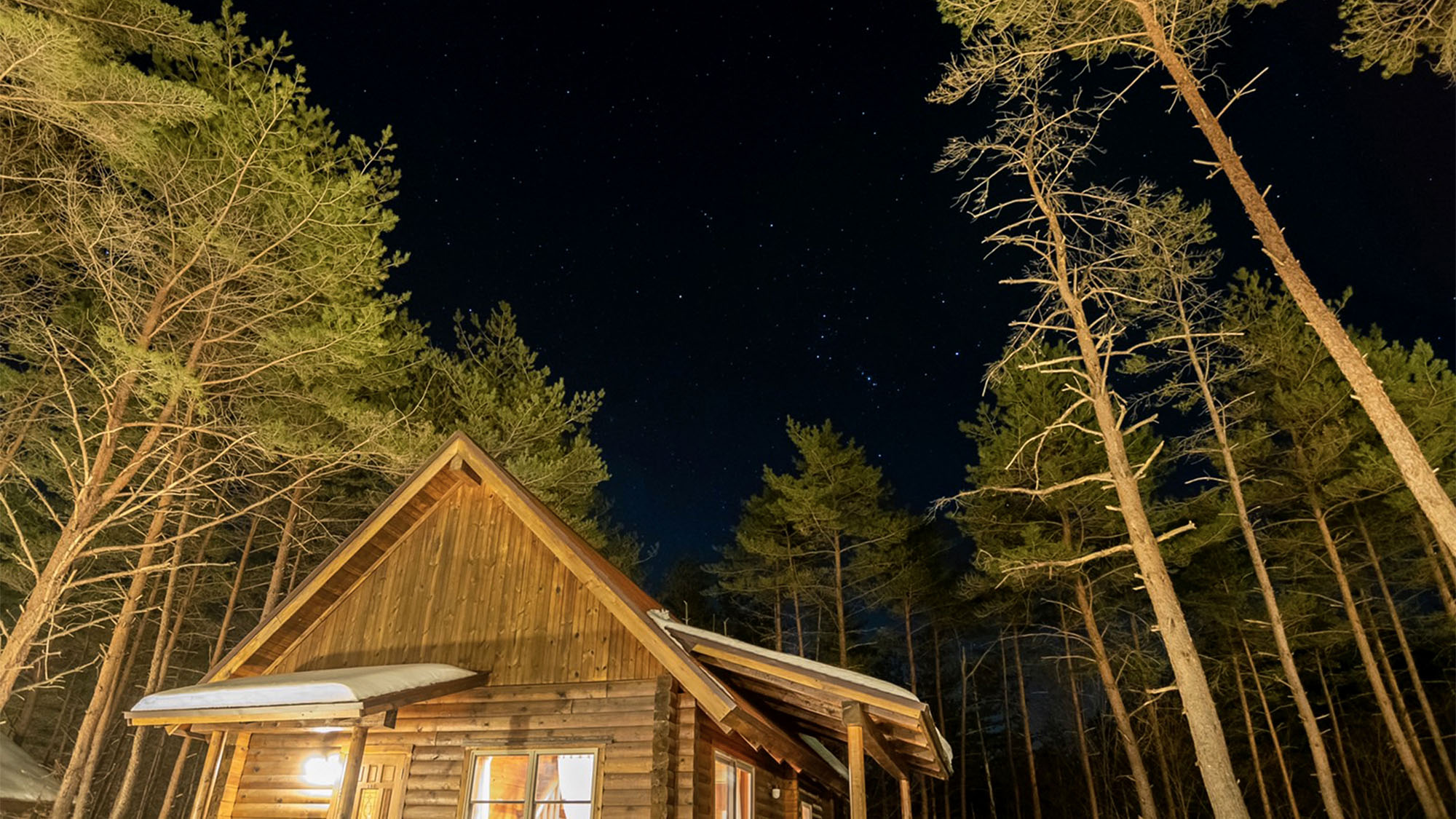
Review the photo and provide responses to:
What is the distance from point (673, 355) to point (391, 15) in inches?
1288

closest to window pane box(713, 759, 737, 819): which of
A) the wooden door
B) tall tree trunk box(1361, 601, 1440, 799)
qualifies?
the wooden door

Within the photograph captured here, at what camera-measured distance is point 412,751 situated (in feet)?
28.6

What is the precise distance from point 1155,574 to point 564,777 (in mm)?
7121

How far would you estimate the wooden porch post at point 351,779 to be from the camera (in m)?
6.86

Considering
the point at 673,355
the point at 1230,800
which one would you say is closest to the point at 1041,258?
the point at 1230,800

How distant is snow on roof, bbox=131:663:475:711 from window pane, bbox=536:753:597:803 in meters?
1.42

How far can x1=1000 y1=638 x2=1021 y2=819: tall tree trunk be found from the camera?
27.9 metres

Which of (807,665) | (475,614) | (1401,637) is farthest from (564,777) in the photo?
(1401,637)

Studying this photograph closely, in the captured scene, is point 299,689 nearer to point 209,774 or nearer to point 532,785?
point 532,785

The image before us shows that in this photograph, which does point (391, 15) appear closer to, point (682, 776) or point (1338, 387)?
point (682, 776)

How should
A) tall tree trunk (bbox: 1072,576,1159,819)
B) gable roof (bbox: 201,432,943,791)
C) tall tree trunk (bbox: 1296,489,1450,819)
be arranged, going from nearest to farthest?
1. gable roof (bbox: 201,432,943,791)
2. tall tree trunk (bbox: 1296,489,1450,819)
3. tall tree trunk (bbox: 1072,576,1159,819)

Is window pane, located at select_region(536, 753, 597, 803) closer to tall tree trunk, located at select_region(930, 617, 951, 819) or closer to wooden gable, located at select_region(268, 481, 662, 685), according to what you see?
wooden gable, located at select_region(268, 481, 662, 685)

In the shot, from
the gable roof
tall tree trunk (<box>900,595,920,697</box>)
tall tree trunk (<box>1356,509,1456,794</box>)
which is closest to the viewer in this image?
the gable roof

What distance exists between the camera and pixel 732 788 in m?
9.62
